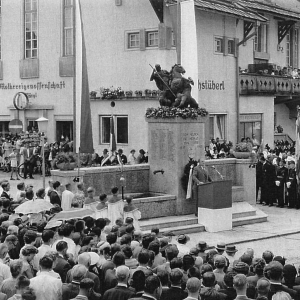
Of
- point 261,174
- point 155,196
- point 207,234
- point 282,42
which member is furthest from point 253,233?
point 282,42

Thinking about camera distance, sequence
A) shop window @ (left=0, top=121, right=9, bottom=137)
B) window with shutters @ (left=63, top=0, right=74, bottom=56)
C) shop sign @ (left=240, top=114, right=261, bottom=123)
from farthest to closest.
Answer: shop window @ (left=0, top=121, right=9, bottom=137) < shop sign @ (left=240, top=114, right=261, bottom=123) < window with shutters @ (left=63, top=0, right=74, bottom=56)

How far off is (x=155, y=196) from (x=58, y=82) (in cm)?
1644

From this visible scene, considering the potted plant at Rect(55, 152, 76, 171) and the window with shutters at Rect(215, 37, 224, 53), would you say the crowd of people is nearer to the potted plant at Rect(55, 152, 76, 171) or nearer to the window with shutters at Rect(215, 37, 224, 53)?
the potted plant at Rect(55, 152, 76, 171)

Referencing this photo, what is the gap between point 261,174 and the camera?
24219 mm

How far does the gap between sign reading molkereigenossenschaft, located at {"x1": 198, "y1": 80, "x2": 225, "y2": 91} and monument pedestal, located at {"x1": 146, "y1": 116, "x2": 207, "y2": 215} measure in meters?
12.5

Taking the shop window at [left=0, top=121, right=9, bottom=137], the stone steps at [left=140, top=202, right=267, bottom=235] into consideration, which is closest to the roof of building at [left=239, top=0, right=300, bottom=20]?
the shop window at [left=0, top=121, right=9, bottom=137]

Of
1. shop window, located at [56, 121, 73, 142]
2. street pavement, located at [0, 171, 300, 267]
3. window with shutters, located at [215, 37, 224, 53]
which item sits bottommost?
street pavement, located at [0, 171, 300, 267]

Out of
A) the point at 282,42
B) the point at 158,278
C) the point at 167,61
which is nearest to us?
the point at 158,278

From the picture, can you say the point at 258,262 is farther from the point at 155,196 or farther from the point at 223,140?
the point at 223,140

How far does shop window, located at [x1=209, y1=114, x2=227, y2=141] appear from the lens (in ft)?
109

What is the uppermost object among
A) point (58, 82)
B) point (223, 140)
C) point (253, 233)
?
point (58, 82)

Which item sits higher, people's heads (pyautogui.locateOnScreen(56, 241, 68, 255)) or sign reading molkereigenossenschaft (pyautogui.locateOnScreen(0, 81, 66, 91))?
sign reading molkereigenossenschaft (pyautogui.locateOnScreen(0, 81, 66, 91))

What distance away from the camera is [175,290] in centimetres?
796

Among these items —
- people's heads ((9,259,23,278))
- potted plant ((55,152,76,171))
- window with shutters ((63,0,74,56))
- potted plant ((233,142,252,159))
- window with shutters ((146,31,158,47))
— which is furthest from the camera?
window with shutters ((63,0,74,56))
